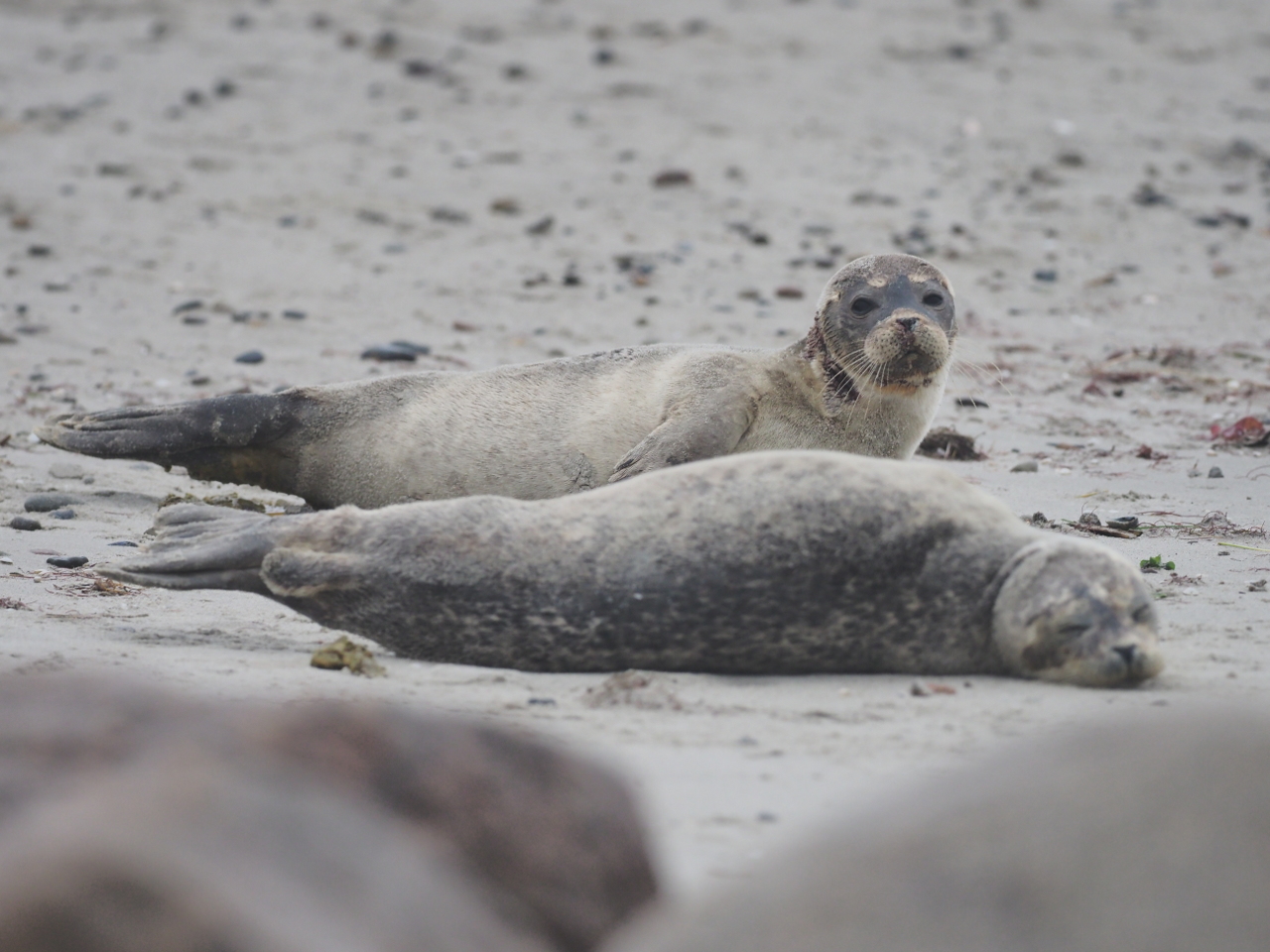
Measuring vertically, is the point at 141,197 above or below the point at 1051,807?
below

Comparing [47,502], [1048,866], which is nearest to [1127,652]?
[1048,866]

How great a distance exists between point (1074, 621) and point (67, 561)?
2965 millimetres

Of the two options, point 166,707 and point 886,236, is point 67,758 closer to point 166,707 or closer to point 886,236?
point 166,707

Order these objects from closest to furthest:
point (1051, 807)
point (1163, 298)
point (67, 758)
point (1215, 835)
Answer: point (1215, 835), point (1051, 807), point (67, 758), point (1163, 298)

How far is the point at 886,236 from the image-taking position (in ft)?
33.1

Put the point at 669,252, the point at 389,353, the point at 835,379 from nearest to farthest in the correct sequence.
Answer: the point at 835,379 < the point at 389,353 < the point at 669,252

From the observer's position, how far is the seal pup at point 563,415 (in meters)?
5.43

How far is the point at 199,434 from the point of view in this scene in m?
5.64

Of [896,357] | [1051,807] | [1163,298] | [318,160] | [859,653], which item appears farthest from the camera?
[318,160]

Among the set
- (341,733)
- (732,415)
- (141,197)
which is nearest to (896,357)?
(732,415)

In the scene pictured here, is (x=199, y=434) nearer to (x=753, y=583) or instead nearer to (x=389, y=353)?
(x=389, y=353)

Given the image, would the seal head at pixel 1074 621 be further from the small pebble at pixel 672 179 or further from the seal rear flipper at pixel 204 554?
the small pebble at pixel 672 179

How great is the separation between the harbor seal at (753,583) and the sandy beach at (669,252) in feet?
0.29

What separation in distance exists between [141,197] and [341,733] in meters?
9.21
